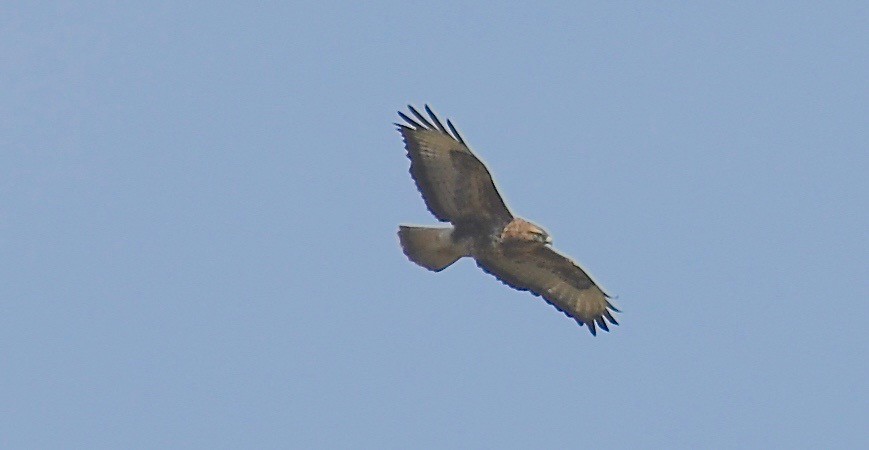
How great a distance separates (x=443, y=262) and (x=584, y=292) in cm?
155

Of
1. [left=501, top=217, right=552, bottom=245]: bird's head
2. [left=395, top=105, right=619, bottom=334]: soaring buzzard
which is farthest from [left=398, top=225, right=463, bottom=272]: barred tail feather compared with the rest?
[left=501, top=217, right=552, bottom=245]: bird's head

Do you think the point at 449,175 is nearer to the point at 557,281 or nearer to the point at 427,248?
the point at 427,248

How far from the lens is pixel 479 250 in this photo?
16.3 meters

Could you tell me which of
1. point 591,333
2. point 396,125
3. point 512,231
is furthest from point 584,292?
point 396,125

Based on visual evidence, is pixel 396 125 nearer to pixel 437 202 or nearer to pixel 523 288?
pixel 437 202

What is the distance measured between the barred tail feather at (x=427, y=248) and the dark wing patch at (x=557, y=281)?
1.07ft

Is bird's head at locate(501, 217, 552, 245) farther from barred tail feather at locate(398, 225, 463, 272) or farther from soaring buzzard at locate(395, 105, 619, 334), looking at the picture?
barred tail feather at locate(398, 225, 463, 272)

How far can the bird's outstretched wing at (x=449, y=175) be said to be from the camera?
15859mm

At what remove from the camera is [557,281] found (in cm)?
1714

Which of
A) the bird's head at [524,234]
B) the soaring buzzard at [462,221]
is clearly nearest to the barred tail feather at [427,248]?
the soaring buzzard at [462,221]

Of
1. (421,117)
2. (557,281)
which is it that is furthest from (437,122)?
(557,281)

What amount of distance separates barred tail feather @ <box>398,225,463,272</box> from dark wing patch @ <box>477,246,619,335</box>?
325mm

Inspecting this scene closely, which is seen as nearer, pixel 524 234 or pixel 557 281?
pixel 524 234

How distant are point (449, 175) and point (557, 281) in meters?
1.82
